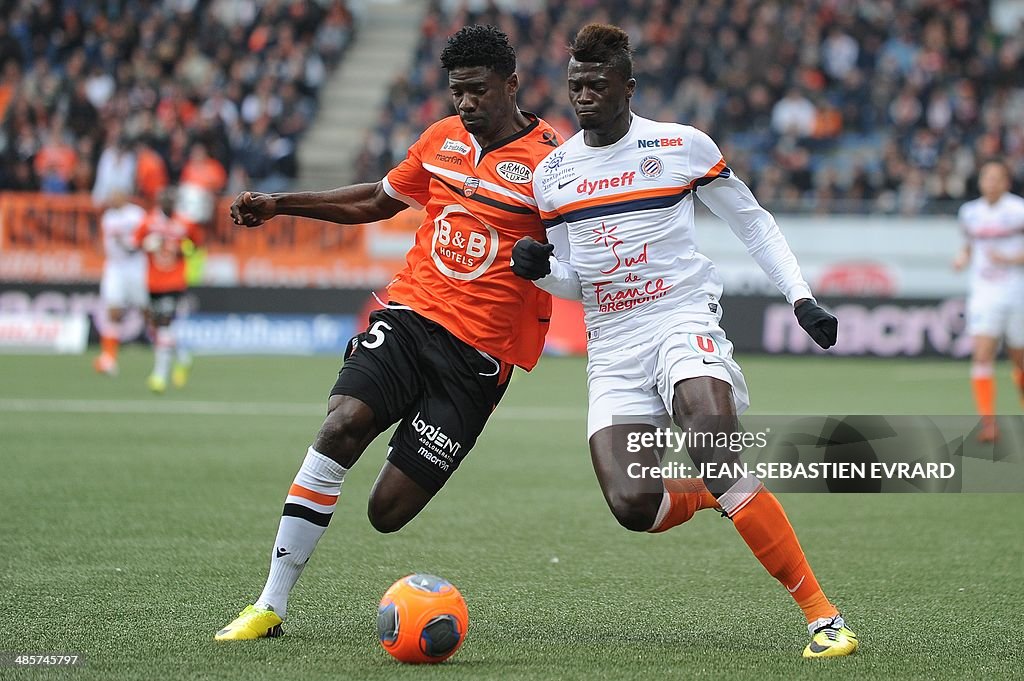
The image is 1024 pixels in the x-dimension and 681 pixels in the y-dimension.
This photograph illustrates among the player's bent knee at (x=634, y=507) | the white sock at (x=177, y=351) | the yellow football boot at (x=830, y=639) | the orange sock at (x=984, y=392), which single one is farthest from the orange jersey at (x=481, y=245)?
the white sock at (x=177, y=351)

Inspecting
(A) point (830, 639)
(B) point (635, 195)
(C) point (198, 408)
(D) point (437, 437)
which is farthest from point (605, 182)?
(C) point (198, 408)

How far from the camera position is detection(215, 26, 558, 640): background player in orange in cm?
560

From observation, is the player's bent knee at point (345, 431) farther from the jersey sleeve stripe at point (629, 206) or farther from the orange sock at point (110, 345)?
the orange sock at point (110, 345)

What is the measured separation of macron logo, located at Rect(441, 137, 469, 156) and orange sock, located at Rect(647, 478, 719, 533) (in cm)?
166

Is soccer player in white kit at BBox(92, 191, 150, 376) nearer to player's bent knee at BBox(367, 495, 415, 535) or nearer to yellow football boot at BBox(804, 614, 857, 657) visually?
player's bent knee at BBox(367, 495, 415, 535)

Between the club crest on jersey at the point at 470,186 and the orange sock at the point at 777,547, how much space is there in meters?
1.75

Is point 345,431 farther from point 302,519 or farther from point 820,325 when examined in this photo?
point 820,325

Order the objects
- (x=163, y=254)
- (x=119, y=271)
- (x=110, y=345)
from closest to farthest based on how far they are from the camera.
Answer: (x=163, y=254) → (x=110, y=345) → (x=119, y=271)

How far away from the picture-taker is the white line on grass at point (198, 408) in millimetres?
14086

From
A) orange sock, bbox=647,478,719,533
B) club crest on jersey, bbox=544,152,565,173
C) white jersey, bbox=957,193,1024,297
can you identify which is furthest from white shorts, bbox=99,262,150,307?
orange sock, bbox=647,478,719,533

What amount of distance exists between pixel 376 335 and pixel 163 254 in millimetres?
12133

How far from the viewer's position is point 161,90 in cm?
2738

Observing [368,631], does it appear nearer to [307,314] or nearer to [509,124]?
[509,124]

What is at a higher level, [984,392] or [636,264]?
[636,264]
